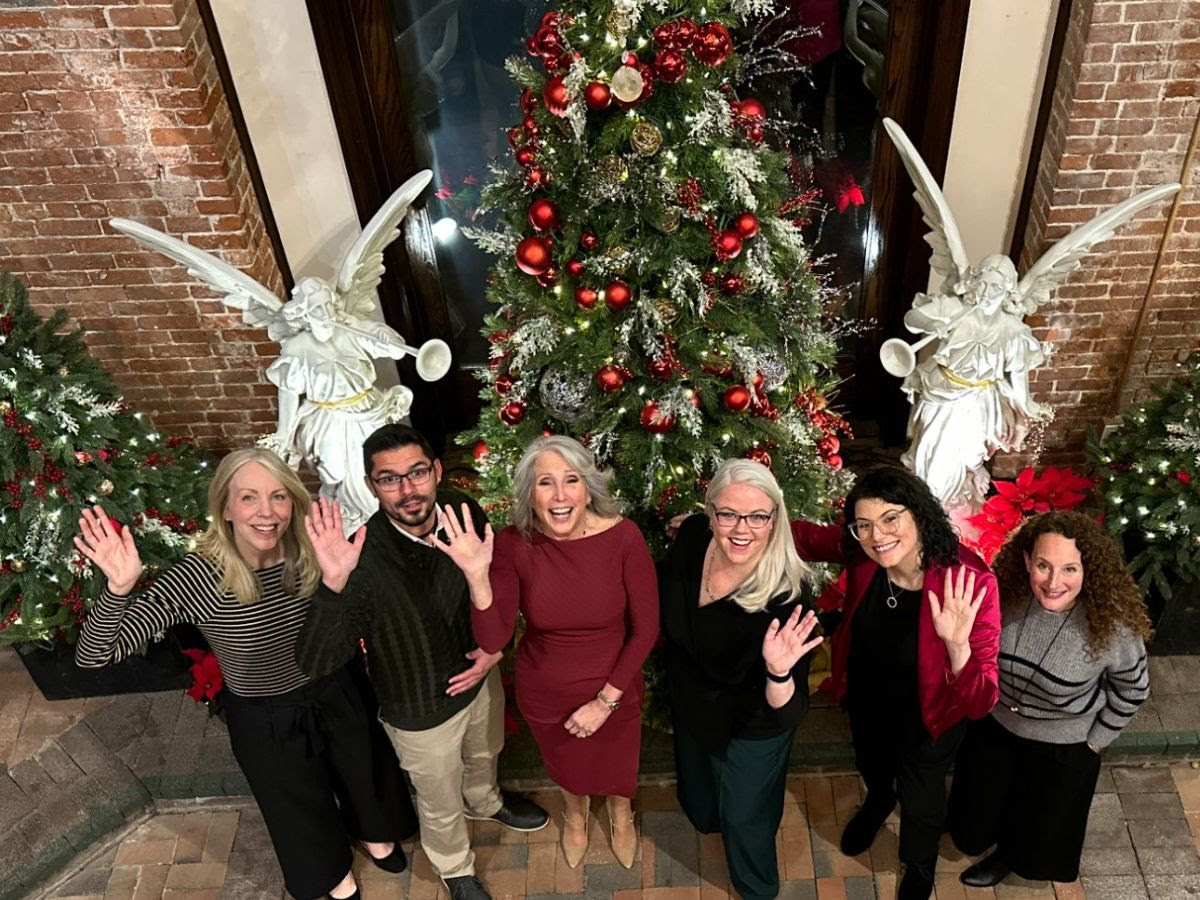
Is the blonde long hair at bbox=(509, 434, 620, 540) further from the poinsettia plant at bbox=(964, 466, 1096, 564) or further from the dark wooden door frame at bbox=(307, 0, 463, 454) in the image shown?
the dark wooden door frame at bbox=(307, 0, 463, 454)

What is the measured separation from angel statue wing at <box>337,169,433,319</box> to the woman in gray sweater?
235cm

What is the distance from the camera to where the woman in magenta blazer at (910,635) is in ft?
10.1

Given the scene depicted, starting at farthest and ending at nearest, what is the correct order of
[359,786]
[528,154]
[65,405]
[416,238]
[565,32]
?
[416,238] < [65,405] < [359,786] < [528,154] < [565,32]

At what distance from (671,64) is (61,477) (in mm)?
2580

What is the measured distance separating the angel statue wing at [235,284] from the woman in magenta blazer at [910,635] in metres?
1.97

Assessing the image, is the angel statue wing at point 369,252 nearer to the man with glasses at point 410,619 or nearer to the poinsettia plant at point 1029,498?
the man with glasses at point 410,619

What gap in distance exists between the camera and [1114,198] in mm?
4398

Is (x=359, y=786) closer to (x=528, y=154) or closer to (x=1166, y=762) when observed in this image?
(x=528, y=154)

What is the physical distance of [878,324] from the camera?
217 inches

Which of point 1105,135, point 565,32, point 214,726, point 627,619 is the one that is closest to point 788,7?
point 1105,135

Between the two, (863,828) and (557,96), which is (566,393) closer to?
(557,96)

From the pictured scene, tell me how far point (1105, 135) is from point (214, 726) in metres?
4.22

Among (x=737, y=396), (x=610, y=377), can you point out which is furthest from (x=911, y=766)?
(x=610, y=377)

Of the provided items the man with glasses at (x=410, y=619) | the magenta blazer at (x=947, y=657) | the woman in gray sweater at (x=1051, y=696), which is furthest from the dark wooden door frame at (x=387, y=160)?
the woman in gray sweater at (x=1051, y=696)
